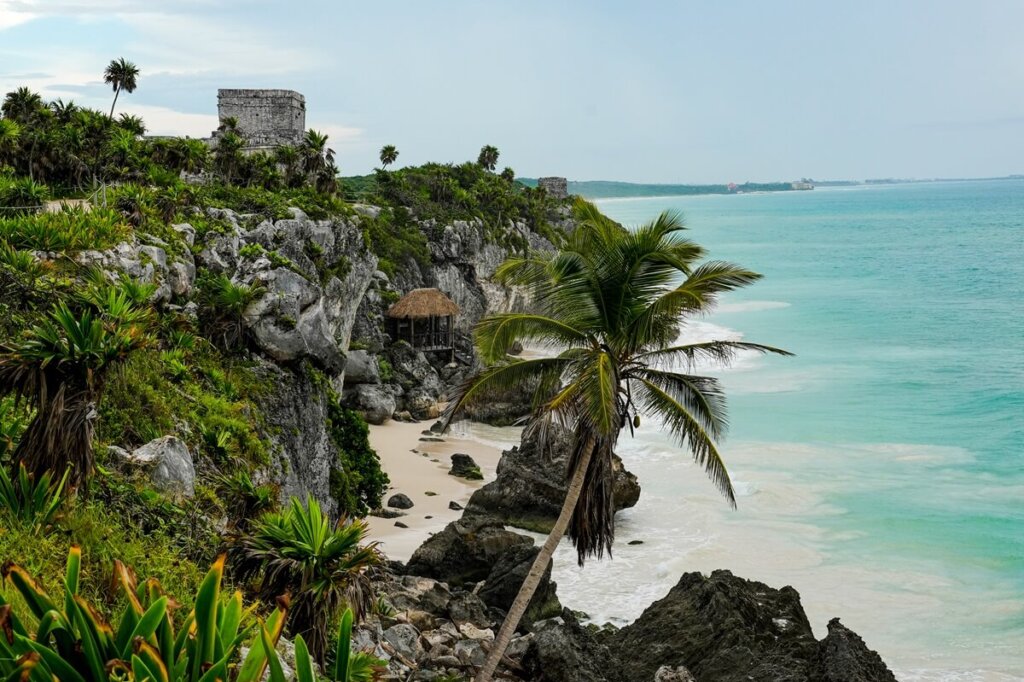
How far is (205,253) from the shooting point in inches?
719

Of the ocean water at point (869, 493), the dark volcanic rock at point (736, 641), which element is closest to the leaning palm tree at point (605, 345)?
the dark volcanic rock at point (736, 641)

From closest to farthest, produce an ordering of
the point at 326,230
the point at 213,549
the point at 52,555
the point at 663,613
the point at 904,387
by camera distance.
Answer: the point at 52,555, the point at 213,549, the point at 663,613, the point at 326,230, the point at 904,387

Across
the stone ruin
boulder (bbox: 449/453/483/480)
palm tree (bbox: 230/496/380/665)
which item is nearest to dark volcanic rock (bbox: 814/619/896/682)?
palm tree (bbox: 230/496/380/665)

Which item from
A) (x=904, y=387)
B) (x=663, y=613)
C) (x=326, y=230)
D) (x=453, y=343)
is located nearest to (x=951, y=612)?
(x=663, y=613)

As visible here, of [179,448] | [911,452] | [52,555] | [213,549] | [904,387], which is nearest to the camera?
[52,555]

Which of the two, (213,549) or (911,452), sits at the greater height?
(213,549)

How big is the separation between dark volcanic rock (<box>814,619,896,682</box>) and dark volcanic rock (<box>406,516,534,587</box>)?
6.31 metres

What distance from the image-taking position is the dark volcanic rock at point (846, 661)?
1097cm

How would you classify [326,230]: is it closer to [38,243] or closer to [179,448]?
[38,243]

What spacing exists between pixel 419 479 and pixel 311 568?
1623cm

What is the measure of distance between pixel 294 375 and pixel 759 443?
1775 cm

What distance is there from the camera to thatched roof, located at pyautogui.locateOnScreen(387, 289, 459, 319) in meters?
36.2

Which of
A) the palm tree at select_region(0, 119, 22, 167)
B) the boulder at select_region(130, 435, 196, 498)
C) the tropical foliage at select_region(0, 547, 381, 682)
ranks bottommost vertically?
the boulder at select_region(130, 435, 196, 498)

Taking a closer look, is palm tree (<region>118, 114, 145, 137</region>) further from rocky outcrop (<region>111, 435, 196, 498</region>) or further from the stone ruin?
the stone ruin
